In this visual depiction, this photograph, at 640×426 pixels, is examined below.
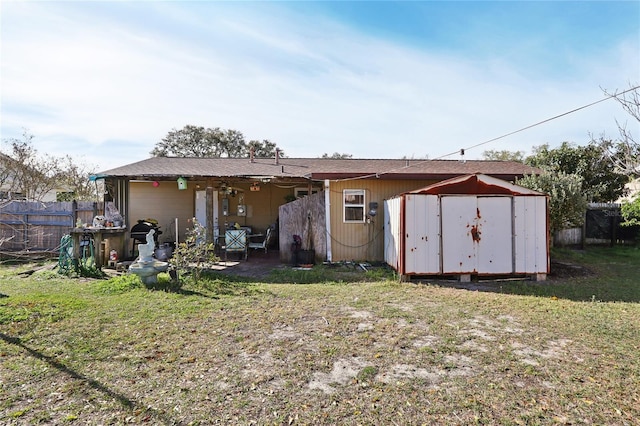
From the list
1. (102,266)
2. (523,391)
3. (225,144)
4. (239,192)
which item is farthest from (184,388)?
(225,144)

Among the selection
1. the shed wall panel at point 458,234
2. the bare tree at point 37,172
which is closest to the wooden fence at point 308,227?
the shed wall panel at point 458,234

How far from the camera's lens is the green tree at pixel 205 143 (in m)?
28.1

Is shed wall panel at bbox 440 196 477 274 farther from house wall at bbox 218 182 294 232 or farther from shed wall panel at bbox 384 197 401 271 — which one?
house wall at bbox 218 182 294 232

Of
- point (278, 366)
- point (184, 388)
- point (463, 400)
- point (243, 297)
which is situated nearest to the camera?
→ point (463, 400)

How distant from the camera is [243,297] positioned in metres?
5.74

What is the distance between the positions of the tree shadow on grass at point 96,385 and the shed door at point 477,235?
597 centimetres

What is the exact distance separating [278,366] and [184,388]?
2.63 feet

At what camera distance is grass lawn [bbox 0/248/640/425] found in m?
2.53

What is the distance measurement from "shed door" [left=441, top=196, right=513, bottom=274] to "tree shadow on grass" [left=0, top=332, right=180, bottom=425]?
19.6 feet

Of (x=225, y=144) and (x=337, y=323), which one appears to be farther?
(x=225, y=144)

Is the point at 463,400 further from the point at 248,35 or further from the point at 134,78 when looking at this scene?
Result: the point at 134,78

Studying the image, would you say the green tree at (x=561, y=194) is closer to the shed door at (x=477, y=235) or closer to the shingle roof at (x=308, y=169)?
the shingle roof at (x=308, y=169)

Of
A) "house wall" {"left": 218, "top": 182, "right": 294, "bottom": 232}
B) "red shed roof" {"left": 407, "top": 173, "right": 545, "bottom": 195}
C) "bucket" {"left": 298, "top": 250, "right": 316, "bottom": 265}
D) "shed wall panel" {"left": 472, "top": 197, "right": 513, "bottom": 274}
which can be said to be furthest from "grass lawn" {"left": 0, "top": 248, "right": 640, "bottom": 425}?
"house wall" {"left": 218, "top": 182, "right": 294, "bottom": 232}

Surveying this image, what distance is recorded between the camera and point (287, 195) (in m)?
12.4
